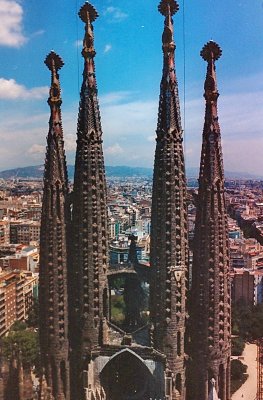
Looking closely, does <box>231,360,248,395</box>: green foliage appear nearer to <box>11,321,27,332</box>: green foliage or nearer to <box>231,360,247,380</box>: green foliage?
<box>231,360,247,380</box>: green foliage

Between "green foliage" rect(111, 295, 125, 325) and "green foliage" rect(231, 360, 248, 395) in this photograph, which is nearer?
"green foliage" rect(111, 295, 125, 325)

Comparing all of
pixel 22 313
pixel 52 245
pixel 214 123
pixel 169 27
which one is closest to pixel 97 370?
pixel 52 245

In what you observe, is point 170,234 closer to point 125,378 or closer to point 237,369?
point 125,378

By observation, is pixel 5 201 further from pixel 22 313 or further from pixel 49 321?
pixel 49 321

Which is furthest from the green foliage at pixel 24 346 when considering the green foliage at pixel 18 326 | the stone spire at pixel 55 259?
the stone spire at pixel 55 259

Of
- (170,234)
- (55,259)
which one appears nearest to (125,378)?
(55,259)

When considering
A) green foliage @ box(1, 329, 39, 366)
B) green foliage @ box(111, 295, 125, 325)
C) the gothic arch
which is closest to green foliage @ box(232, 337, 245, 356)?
green foliage @ box(111, 295, 125, 325)
